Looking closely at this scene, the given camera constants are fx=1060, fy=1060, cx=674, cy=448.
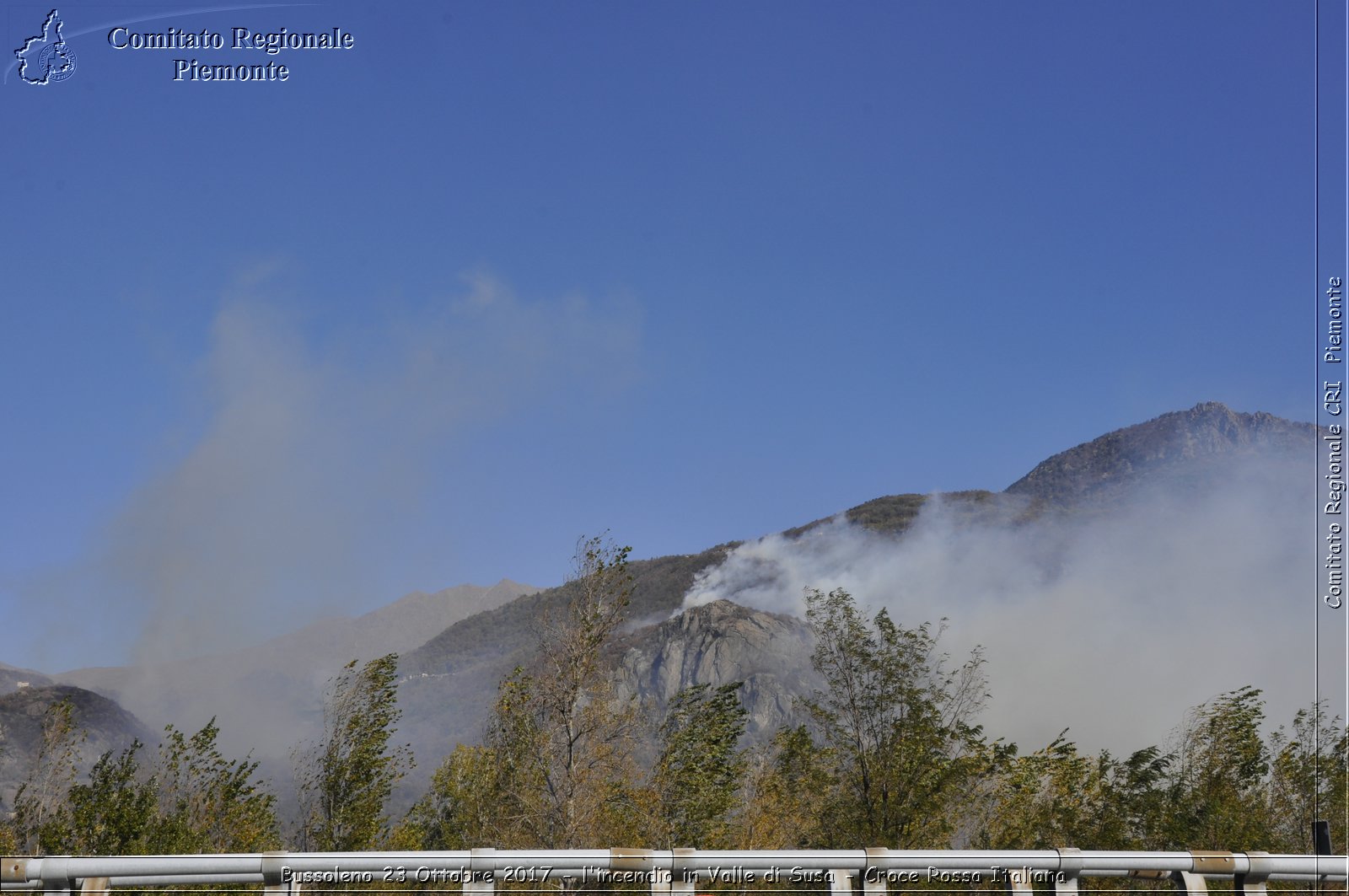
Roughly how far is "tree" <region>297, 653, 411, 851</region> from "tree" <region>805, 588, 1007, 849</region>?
49.3 ft

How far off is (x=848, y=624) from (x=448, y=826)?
22.9 m

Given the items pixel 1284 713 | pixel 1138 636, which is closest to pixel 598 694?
pixel 1284 713

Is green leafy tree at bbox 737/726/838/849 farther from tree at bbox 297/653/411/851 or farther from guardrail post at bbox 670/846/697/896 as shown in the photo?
guardrail post at bbox 670/846/697/896

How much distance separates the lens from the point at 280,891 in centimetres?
807

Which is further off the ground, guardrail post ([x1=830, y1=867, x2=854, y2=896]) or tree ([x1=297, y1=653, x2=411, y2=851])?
guardrail post ([x1=830, y1=867, x2=854, y2=896])

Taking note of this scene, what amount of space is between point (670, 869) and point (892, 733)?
28.2m

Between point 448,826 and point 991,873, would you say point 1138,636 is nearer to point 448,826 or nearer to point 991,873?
point 448,826

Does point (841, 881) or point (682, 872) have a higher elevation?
point (682, 872)

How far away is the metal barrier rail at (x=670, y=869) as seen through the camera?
789 cm

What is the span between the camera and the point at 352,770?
35.4 metres

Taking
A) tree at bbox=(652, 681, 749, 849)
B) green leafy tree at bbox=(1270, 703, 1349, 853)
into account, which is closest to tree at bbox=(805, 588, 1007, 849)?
tree at bbox=(652, 681, 749, 849)

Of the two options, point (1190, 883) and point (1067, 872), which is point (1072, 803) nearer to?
point (1190, 883)

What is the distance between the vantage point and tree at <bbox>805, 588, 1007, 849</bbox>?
1303 inches

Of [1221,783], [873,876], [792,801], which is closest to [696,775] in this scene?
[792,801]
